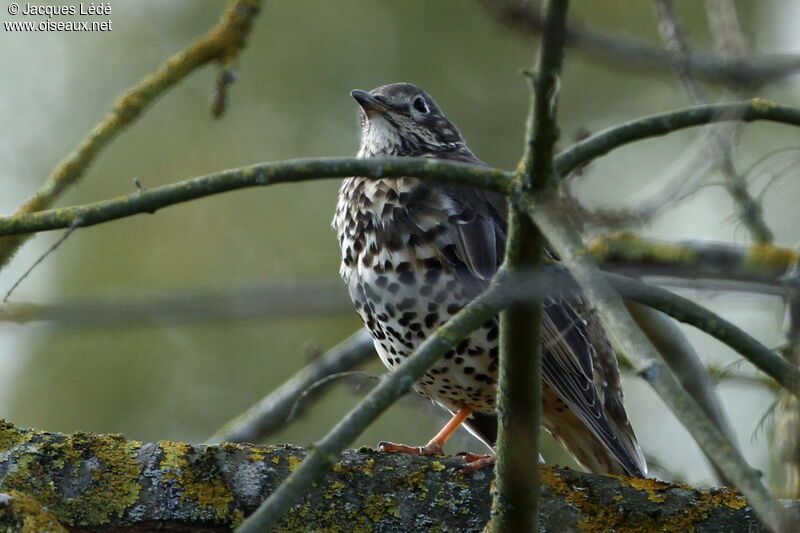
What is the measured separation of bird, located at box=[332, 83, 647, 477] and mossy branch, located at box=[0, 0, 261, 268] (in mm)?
954

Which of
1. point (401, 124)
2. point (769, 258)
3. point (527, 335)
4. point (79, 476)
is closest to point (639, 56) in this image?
point (527, 335)

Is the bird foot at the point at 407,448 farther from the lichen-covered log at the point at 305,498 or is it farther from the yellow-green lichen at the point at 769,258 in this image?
the yellow-green lichen at the point at 769,258

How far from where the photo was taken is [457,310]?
4629mm

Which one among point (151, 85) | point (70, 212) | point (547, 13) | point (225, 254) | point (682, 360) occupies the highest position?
point (225, 254)

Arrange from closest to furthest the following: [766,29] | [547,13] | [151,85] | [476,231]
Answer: [547,13] → [151,85] → [476,231] → [766,29]

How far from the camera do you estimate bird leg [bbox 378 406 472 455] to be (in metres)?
4.47

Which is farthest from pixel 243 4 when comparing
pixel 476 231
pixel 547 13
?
pixel 547 13

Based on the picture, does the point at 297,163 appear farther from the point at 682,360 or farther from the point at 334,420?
the point at 334,420

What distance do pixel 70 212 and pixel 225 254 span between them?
7.71 meters

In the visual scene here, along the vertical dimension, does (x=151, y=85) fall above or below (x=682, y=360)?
above

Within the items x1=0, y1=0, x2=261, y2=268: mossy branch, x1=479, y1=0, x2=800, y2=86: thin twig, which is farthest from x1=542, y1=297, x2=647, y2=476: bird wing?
x1=479, y1=0, x2=800, y2=86: thin twig

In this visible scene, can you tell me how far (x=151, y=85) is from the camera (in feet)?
15.0

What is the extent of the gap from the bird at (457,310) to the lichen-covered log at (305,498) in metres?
0.67

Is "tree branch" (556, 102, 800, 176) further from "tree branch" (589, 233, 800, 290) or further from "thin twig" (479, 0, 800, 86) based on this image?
"tree branch" (589, 233, 800, 290)
